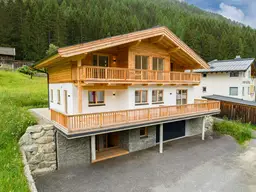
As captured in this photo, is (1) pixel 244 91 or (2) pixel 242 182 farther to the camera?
(1) pixel 244 91

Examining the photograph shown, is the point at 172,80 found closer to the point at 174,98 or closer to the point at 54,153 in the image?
the point at 174,98

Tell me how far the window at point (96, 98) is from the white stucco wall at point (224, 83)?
2196 cm

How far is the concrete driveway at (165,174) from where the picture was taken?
898 cm

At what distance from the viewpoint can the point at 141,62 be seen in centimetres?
1362

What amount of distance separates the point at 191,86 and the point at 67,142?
39.7 feet

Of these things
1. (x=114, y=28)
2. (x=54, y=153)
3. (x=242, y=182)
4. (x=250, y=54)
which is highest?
(x=114, y=28)

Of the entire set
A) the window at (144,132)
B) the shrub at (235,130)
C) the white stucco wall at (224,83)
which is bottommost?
the shrub at (235,130)

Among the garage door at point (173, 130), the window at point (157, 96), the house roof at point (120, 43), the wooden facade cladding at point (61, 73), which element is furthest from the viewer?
the garage door at point (173, 130)

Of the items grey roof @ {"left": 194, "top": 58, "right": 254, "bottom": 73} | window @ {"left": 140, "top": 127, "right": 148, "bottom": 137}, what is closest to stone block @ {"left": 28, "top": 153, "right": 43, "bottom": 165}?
window @ {"left": 140, "top": 127, "right": 148, "bottom": 137}

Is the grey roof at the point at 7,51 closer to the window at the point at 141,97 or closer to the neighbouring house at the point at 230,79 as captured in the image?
the window at the point at 141,97

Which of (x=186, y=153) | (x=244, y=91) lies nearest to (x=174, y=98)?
(x=186, y=153)

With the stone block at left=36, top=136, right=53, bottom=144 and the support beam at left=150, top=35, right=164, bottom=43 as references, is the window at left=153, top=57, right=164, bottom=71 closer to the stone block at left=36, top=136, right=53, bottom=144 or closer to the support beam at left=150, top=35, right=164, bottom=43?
the support beam at left=150, top=35, right=164, bottom=43

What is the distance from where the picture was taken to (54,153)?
1038 cm

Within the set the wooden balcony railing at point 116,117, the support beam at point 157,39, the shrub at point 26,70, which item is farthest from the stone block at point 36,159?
the shrub at point 26,70
